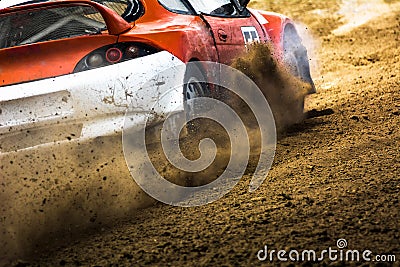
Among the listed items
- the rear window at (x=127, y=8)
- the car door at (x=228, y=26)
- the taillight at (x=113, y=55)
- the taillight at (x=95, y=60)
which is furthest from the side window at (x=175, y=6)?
the taillight at (x=95, y=60)

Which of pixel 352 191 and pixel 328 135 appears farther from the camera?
pixel 328 135

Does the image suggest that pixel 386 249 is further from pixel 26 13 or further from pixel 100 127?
pixel 26 13

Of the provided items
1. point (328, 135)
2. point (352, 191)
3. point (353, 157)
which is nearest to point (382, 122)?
point (328, 135)

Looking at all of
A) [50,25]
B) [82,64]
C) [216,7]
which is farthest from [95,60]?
[216,7]

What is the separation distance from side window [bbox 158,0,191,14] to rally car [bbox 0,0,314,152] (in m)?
0.18

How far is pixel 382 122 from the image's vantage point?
621 cm

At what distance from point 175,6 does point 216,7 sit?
85cm

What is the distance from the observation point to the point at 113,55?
185 inches

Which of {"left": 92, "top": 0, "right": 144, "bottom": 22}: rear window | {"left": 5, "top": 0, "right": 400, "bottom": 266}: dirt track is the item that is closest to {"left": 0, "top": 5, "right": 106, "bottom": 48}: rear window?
{"left": 92, "top": 0, "right": 144, "bottom": 22}: rear window

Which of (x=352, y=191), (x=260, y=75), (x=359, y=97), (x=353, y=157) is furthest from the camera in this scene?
(x=359, y=97)

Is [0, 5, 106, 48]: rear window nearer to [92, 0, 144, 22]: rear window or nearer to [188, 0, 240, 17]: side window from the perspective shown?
[92, 0, 144, 22]: rear window

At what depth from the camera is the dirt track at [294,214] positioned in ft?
11.9

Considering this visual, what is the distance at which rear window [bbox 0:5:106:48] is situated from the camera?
500cm

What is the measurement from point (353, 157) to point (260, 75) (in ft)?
6.21
